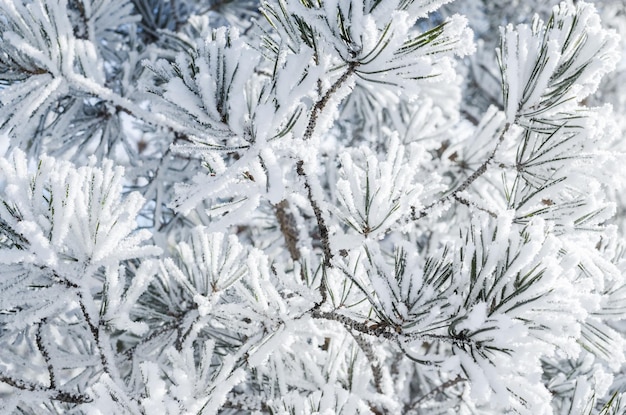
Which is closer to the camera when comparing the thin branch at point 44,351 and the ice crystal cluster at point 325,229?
the ice crystal cluster at point 325,229

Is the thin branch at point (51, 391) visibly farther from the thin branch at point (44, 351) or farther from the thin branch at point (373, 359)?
the thin branch at point (373, 359)

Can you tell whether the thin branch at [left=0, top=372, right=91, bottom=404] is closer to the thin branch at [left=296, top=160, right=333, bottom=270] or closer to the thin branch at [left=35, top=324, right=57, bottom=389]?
the thin branch at [left=35, top=324, right=57, bottom=389]

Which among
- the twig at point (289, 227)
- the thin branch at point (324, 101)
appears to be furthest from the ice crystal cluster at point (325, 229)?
the twig at point (289, 227)

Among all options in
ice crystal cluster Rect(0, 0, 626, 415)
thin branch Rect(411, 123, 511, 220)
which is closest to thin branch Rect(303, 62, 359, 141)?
ice crystal cluster Rect(0, 0, 626, 415)

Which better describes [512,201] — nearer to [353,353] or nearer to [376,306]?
[376,306]

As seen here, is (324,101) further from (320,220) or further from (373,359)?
(373,359)

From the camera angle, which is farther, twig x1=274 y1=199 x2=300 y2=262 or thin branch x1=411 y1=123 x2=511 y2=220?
twig x1=274 y1=199 x2=300 y2=262

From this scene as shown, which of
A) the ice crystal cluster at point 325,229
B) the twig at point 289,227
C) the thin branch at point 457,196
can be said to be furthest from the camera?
the twig at point 289,227

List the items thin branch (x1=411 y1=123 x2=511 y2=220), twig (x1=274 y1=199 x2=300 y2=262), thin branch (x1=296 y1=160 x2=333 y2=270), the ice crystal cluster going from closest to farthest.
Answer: the ice crystal cluster → thin branch (x1=296 y1=160 x2=333 y2=270) → thin branch (x1=411 y1=123 x2=511 y2=220) → twig (x1=274 y1=199 x2=300 y2=262)

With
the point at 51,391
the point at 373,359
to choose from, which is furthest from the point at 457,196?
the point at 51,391

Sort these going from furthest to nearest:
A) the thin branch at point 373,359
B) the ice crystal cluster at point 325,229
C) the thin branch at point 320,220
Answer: the thin branch at point 373,359 → the thin branch at point 320,220 → the ice crystal cluster at point 325,229

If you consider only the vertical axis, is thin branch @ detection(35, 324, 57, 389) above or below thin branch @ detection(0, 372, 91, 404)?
above

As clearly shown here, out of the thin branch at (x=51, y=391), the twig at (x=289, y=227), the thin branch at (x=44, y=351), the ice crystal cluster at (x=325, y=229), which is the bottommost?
the thin branch at (x=51, y=391)

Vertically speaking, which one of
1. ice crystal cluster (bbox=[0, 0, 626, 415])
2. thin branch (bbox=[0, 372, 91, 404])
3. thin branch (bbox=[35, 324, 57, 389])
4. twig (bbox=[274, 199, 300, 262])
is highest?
ice crystal cluster (bbox=[0, 0, 626, 415])
